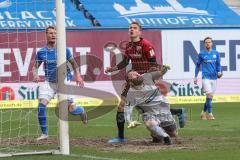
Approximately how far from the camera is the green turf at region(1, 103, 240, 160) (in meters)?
10.4

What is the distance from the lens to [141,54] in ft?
40.0

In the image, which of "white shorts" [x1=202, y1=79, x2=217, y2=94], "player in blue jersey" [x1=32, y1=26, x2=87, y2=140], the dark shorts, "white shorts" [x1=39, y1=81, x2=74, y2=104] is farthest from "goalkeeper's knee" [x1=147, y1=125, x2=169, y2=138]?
"white shorts" [x1=202, y1=79, x2=217, y2=94]

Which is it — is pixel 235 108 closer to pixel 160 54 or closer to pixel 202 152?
pixel 160 54

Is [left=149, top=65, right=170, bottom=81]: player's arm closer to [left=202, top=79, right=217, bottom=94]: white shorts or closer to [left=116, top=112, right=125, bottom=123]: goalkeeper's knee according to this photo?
[left=116, top=112, right=125, bottom=123]: goalkeeper's knee

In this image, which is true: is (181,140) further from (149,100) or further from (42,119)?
(42,119)

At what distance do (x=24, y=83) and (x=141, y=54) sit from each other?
11891 millimetres

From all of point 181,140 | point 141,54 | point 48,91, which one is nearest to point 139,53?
point 141,54

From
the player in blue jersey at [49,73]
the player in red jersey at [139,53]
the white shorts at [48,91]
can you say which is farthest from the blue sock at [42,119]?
the player in red jersey at [139,53]

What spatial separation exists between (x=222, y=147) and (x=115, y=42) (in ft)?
46.5

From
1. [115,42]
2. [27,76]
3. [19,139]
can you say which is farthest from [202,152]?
[115,42]

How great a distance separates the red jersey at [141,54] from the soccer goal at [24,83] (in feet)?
5.05

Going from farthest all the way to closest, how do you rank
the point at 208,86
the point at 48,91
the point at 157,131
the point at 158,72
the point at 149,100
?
1. the point at 208,86
2. the point at 48,91
3. the point at 158,72
4. the point at 149,100
5. the point at 157,131

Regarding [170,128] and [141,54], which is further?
[170,128]

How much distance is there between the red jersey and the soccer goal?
5.05 ft
